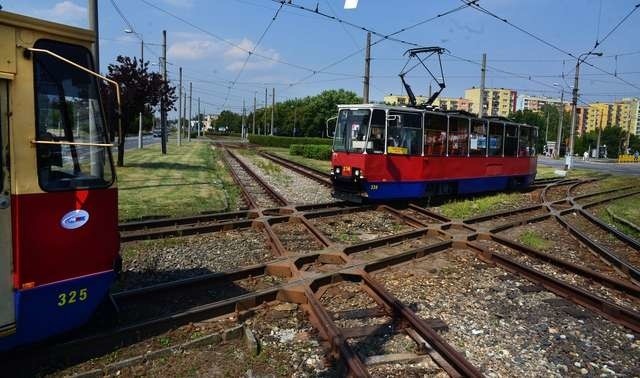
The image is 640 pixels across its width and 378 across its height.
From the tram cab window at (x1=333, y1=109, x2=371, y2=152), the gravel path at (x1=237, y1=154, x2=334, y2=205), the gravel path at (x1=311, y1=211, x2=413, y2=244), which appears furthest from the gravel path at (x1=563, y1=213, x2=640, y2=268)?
the gravel path at (x1=237, y1=154, x2=334, y2=205)

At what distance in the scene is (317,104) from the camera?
→ 9106 cm

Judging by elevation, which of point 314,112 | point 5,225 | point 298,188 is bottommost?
point 298,188

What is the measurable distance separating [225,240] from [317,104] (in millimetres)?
83899

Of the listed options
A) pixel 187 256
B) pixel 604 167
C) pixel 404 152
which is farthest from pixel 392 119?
pixel 604 167

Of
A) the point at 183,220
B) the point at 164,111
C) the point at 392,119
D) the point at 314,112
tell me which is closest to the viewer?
the point at 183,220

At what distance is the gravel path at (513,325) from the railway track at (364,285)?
0.07 meters

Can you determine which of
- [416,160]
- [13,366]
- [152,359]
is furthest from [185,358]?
[416,160]

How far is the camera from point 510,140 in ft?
59.6

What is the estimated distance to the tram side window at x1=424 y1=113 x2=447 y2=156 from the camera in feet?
45.3

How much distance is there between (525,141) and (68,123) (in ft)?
61.1

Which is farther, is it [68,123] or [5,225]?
[68,123]

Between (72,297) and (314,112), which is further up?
(314,112)

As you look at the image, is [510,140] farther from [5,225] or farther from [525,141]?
[5,225]

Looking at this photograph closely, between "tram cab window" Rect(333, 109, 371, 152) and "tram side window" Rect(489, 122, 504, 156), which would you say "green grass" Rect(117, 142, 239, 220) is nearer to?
"tram cab window" Rect(333, 109, 371, 152)
